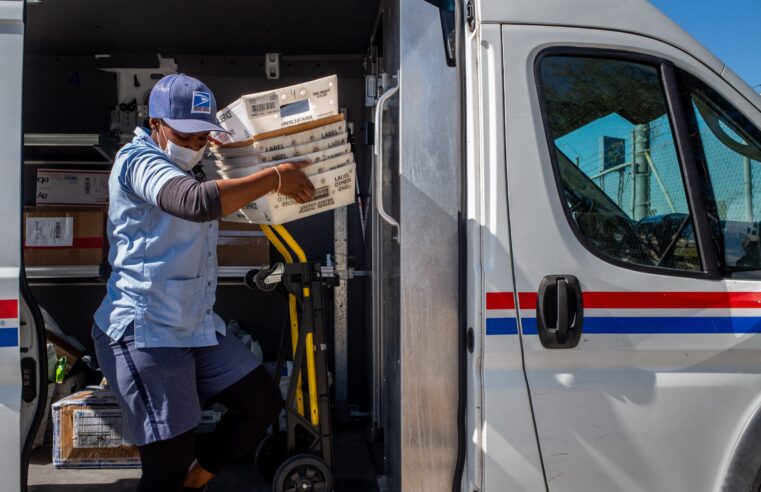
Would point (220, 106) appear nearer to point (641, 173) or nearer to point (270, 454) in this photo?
point (270, 454)

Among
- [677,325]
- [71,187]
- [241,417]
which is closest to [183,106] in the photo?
[241,417]

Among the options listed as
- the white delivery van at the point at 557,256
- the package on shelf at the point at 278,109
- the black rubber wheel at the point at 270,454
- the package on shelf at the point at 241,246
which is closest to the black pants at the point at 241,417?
the white delivery van at the point at 557,256

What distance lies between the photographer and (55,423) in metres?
3.28

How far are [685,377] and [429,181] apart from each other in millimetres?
1132

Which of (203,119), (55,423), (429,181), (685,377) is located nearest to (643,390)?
(685,377)

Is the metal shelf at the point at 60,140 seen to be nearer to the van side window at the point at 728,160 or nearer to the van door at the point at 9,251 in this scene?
the van door at the point at 9,251

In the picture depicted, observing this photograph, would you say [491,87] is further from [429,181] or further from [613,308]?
[613,308]

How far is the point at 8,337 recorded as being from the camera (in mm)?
2180

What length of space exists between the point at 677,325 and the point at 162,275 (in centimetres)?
182

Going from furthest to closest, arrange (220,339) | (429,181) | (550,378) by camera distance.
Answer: (220,339), (429,181), (550,378)

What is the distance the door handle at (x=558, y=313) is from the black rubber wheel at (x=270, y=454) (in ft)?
5.65

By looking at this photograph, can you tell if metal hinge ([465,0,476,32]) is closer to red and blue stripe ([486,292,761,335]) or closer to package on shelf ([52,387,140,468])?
red and blue stripe ([486,292,761,335])

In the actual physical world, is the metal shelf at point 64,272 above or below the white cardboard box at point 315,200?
below

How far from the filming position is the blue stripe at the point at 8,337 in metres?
2.18
